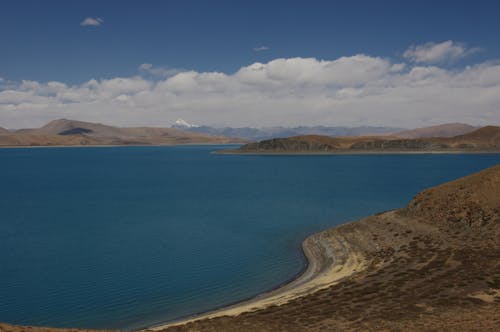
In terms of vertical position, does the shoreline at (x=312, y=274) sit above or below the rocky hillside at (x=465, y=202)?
below

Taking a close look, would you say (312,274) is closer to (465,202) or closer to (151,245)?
(151,245)

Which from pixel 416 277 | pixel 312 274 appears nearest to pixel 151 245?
pixel 312 274

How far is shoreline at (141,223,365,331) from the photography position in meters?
27.9

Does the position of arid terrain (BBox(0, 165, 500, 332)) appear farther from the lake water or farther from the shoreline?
the lake water

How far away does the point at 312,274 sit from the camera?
37.4m

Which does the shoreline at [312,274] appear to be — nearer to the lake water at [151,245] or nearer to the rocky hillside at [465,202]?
the lake water at [151,245]

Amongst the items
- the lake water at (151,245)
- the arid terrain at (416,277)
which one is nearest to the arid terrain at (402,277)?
the arid terrain at (416,277)

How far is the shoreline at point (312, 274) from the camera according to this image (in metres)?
27.9

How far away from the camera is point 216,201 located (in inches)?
3376

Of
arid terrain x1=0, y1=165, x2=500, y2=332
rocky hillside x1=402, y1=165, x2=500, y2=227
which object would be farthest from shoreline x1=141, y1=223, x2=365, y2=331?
rocky hillside x1=402, y1=165, x2=500, y2=227

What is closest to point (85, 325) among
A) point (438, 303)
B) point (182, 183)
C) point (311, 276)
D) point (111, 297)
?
point (111, 297)

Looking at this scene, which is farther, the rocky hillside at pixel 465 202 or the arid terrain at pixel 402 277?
the rocky hillside at pixel 465 202

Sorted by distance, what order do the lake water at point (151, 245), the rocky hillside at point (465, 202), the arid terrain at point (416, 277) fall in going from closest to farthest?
1. the arid terrain at point (416, 277)
2. the lake water at point (151, 245)
3. the rocky hillside at point (465, 202)

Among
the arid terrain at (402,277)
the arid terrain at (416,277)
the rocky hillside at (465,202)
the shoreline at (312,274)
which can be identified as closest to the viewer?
the arid terrain at (416,277)
